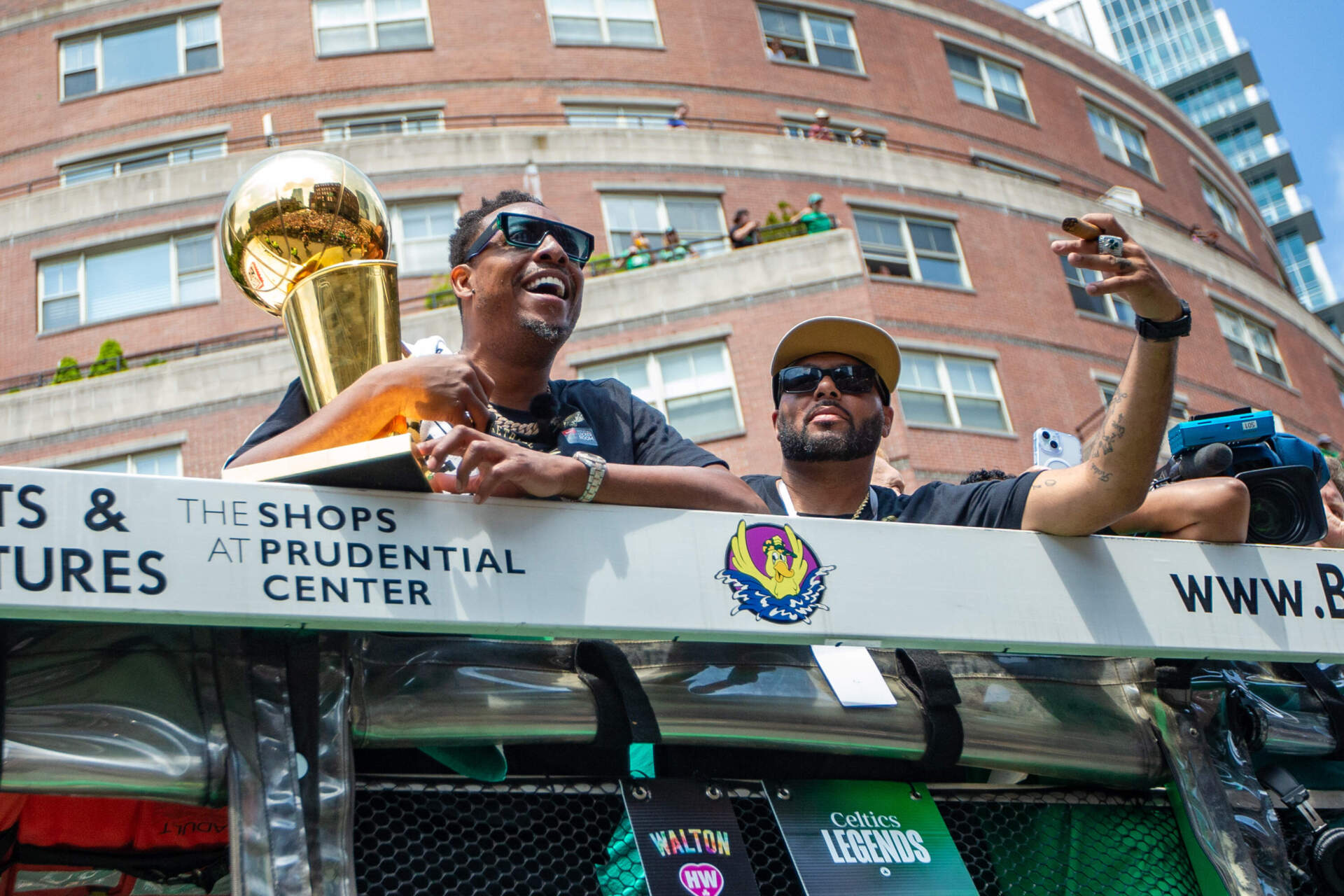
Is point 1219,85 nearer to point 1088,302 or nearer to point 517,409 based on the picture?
point 1088,302

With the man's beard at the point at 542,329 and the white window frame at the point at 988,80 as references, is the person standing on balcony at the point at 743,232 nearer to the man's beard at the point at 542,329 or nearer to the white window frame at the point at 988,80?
the white window frame at the point at 988,80

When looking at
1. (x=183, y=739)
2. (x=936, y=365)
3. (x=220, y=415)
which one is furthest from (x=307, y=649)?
(x=936, y=365)

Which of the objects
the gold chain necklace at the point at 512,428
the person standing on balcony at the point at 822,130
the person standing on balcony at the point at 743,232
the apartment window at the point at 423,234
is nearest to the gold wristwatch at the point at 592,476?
the gold chain necklace at the point at 512,428

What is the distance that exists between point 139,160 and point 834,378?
2469 cm

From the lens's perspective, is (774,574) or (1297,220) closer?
(774,574)

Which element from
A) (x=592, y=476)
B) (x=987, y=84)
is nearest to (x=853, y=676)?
(x=592, y=476)

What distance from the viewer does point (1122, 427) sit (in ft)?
11.0

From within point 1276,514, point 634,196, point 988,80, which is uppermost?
point 988,80

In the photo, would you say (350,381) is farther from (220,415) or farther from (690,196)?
(690,196)

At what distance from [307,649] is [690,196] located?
75.2ft

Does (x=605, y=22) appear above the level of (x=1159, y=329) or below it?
above

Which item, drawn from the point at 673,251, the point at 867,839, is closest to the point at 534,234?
the point at 867,839

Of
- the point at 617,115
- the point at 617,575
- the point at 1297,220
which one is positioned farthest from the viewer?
the point at 1297,220

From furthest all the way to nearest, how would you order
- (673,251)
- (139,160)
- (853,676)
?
(139,160) → (673,251) → (853,676)
